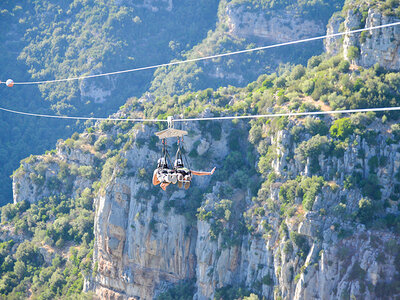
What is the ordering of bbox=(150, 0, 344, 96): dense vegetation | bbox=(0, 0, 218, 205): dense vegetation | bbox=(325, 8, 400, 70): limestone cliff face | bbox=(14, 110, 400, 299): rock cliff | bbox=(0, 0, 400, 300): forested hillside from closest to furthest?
bbox=(14, 110, 400, 299): rock cliff → bbox=(0, 0, 400, 300): forested hillside → bbox=(325, 8, 400, 70): limestone cliff face → bbox=(150, 0, 344, 96): dense vegetation → bbox=(0, 0, 218, 205): dense vegetation

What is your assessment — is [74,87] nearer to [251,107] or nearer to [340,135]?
[251,107]

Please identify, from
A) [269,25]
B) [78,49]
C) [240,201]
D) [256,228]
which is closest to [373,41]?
[240,201]

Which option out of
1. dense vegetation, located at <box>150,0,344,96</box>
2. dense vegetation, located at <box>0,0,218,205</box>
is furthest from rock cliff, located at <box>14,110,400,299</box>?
dense vegetation, located at <box>150,0,344,96</box>

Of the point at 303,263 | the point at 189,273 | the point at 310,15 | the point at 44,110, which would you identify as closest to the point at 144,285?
the point at 189,273

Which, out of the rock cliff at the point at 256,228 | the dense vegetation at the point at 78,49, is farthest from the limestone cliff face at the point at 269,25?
the rock cliff at the point at 256,228

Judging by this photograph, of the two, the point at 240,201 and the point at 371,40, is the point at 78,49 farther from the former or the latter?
the point at 371,40

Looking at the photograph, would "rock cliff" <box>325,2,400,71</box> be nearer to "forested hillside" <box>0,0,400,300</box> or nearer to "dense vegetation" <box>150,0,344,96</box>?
"forested hillside" <box>0,0,400,300</box>
